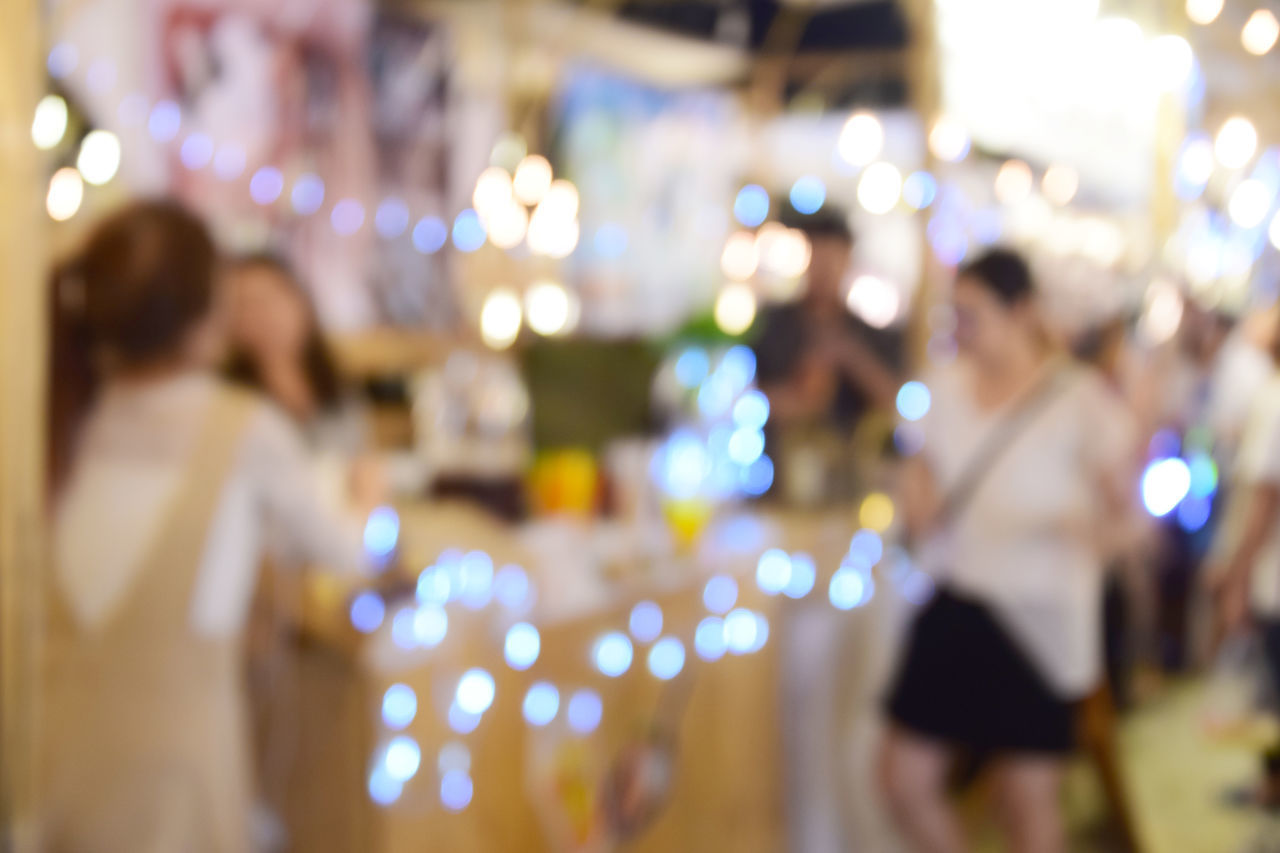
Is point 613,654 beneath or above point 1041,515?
beneath

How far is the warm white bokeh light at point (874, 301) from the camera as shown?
77.4 inches

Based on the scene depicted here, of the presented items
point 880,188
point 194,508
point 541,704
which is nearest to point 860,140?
point 880,188

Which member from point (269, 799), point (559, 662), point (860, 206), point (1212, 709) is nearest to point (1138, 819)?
point (1212, 709)

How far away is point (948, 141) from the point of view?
77.3 inches

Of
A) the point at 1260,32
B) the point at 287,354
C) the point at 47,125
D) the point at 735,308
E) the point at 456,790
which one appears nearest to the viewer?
the point at 47,125

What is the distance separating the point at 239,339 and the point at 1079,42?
1403 millimetres

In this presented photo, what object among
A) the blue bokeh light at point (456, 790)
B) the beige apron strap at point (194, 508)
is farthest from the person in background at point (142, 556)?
the blue bokeh light at point (456, 790)

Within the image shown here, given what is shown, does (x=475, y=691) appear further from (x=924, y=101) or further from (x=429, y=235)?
(x=924, y=101)

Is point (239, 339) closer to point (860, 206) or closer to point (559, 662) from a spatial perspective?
point (559, 662)

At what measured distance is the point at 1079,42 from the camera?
1.95 meters

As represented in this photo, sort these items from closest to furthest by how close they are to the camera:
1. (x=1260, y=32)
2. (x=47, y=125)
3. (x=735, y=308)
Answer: (x=47, y=125)
(x=1260, y=32)
(x=735, y=308)

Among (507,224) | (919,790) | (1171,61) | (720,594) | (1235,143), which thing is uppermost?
(1171,61)

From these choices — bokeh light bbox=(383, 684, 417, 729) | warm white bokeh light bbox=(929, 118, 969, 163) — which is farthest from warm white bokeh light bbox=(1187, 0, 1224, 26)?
bokeh light bbox=(383, 684, 417, 729)

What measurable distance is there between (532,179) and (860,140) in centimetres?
55
